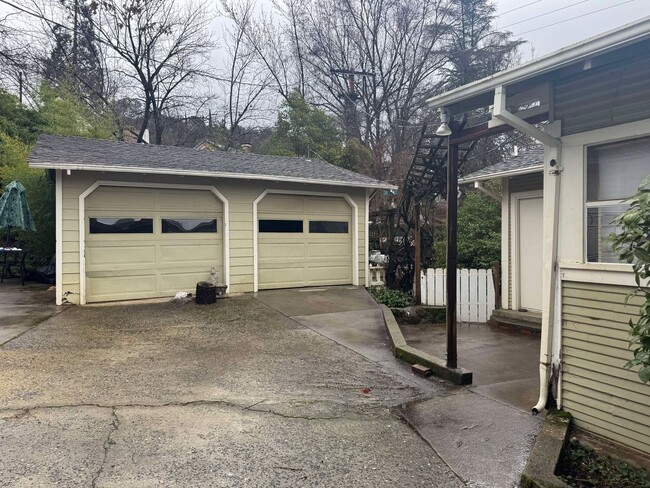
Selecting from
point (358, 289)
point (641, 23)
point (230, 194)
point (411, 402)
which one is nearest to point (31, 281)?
point (230, 194)

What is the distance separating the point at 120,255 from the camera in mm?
8523

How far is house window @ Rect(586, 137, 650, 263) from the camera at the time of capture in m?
3.12

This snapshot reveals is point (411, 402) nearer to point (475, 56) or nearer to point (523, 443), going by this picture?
point (523, 443)

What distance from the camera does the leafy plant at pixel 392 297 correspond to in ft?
28.7

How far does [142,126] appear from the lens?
65.8ft

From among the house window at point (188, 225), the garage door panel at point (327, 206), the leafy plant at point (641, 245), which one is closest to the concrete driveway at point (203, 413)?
the leafy plant at point (641, 245)

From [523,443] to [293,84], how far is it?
2185cm

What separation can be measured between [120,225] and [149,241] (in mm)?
609

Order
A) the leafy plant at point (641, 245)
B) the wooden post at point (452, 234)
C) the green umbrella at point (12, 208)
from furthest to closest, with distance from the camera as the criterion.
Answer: the green umbrella at point (12, 208) < the wooden post at point (452, 234) < the leafy plant at point (641, 245)

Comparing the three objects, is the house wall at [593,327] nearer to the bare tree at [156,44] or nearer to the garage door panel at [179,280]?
the garage door panel at [179,280]

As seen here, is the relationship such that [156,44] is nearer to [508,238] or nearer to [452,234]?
[508,238]

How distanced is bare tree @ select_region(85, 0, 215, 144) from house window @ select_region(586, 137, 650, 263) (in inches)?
768

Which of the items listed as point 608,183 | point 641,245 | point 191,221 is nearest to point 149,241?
point 191,221

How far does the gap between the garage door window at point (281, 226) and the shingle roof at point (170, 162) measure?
1.06m
